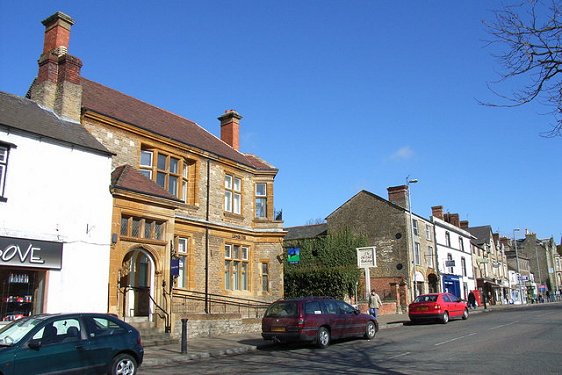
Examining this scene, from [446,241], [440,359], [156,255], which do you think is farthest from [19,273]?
[446,241]

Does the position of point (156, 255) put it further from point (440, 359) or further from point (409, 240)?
point (409, 240)

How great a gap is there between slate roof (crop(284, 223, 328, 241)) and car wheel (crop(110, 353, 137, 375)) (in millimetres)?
35576

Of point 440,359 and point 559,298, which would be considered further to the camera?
point 559,298

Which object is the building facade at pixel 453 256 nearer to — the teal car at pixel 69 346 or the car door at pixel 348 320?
the car door at pixel 348 320

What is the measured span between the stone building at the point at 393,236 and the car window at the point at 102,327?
29934 mm

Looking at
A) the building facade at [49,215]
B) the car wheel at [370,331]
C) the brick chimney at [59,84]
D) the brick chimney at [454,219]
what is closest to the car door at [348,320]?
the car wheel at [370,331]

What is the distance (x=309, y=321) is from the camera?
15.3 meters

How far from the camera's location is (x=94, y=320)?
32.0 ft

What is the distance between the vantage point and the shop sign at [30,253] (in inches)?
518

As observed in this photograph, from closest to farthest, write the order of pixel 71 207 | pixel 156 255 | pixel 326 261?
pixel 71 207 < pixel 156 255 < pixel 326 261

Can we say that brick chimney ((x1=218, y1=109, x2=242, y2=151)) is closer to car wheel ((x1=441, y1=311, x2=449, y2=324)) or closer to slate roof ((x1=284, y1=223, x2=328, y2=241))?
car wheel ((x1=441, y1=311, x2=449, y2=324))

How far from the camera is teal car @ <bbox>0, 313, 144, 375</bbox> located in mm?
8266

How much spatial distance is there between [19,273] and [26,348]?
6.24 metres

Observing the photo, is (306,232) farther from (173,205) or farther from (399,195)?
(173,205)
